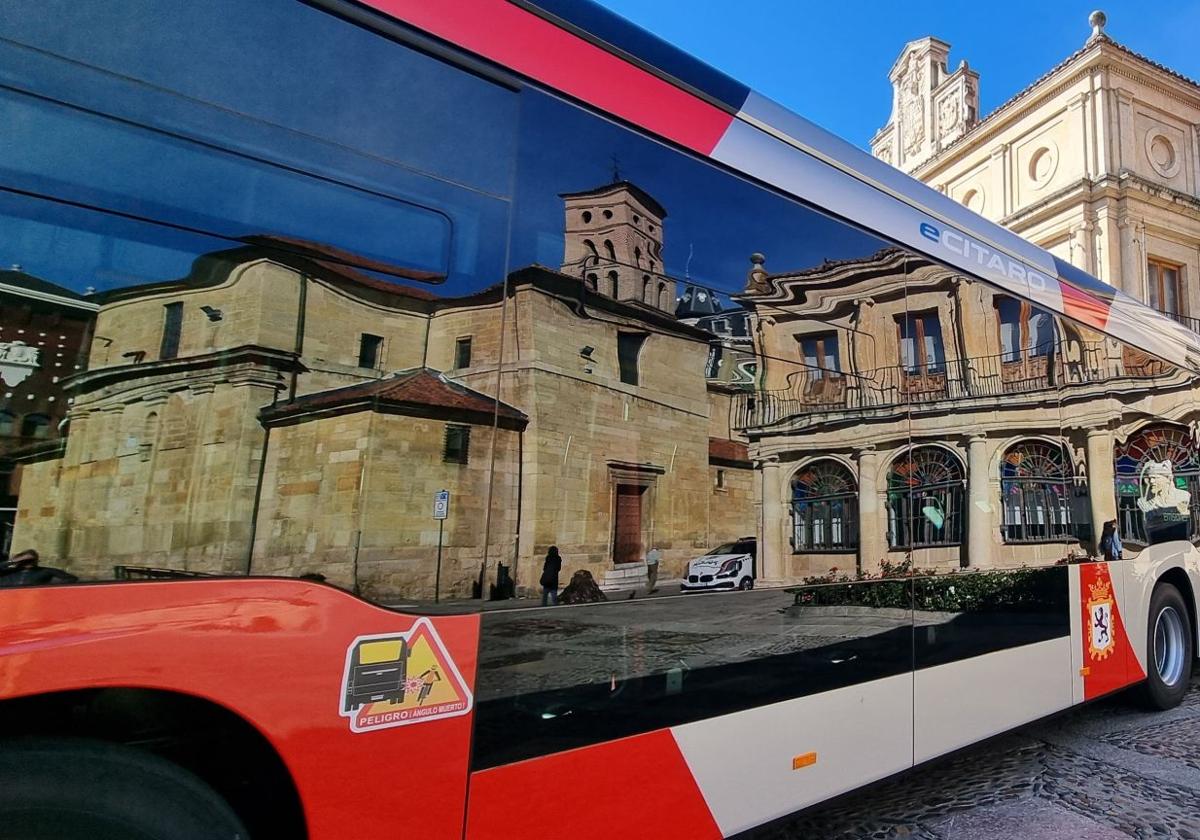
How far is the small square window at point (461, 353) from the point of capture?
2.21 metres

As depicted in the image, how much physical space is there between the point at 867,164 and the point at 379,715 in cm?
351

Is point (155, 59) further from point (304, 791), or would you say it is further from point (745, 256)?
point (745, 256)

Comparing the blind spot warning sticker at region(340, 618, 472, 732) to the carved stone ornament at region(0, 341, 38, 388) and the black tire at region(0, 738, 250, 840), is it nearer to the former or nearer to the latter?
the black tire at region(0, 738, 250, 840)

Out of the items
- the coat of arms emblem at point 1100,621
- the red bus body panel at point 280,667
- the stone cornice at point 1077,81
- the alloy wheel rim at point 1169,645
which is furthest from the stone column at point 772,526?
the stone cornice at point 1077,81

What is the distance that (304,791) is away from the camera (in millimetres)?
1878

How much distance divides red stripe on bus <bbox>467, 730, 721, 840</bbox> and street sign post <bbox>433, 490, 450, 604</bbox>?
550 millimetres

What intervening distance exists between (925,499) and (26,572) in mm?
3607

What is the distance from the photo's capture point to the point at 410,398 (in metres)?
2.12

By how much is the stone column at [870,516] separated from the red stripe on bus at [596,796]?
1413mm

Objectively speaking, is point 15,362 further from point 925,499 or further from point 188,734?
point 925,499

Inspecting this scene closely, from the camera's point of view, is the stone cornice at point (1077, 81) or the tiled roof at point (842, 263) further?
the stone cornice at point (1077, 81)

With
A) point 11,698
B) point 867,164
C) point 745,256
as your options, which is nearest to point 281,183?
point 11,698

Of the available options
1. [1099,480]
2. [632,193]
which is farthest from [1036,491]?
[632,193]

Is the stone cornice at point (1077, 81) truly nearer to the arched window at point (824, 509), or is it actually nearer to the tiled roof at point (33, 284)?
the arched window at point (824, 509)
